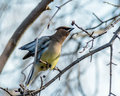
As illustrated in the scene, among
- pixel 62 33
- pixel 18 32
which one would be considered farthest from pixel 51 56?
pixel 18 32

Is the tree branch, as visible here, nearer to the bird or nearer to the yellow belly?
the bird

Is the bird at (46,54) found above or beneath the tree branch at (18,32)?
beneath

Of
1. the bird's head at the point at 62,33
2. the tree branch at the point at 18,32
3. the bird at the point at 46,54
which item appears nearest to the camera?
the tree branch at the point at 18,32

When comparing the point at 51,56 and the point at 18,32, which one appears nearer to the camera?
the point at 18,32

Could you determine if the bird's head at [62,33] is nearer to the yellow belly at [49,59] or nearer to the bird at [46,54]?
the bird at [46,54]

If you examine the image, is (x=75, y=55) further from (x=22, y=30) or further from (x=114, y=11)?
(x=22, y=30)

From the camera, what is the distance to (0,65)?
287 cm

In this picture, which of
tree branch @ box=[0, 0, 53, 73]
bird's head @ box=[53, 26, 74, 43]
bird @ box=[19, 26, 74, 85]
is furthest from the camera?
bird's head @ box=[53, 26, 74, 43]

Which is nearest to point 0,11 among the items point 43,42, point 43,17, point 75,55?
point 43,42

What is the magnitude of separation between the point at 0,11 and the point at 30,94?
6.12 feet

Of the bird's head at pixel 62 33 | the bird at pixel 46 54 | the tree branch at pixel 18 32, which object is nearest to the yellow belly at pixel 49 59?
the bird at pixel 46 54

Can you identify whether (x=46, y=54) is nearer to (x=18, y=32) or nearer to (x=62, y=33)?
(x=62, y=33)

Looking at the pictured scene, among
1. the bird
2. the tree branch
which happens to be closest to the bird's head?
the bird

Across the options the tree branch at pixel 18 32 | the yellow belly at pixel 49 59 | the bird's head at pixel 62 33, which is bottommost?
the bird's head at pixel 62 33
